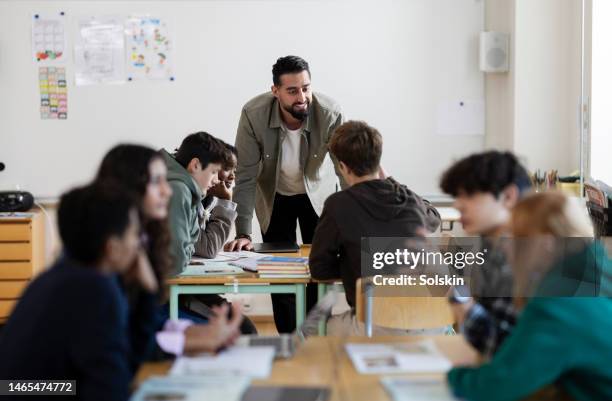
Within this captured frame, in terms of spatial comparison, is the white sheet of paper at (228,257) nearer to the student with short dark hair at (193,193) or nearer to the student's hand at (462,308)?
the student with short dark hair at (193,193)

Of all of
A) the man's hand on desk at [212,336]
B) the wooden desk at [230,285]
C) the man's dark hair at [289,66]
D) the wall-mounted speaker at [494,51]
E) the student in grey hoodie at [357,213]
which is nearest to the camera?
the man's hand on desk at [212,336]

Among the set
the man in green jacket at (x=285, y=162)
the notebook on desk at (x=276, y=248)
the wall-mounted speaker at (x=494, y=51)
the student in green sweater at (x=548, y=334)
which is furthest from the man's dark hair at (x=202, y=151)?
the wall-mounted speaker at (x=494, y=51)

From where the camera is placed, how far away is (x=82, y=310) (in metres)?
1.48

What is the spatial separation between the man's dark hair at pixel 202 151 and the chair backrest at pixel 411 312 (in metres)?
0.94

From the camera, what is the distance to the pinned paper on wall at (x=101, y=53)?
5.32 m

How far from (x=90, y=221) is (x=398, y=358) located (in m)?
0.75

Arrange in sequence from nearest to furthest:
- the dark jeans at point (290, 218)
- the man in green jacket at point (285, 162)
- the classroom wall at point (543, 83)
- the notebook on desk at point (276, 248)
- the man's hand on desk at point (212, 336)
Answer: the man's hand on desk at point (212, 336)
the notebook on desk at point (276, 248)
the man in green jacket at point (285, 162)
the dark jeans at point (290, 218)
the classroom wall at point (543, 83)

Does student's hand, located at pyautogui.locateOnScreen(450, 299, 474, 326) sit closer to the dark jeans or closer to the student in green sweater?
the student in green sweater

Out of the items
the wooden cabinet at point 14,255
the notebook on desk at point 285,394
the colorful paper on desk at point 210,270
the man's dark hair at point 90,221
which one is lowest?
the wooden cabinet at point 14,255

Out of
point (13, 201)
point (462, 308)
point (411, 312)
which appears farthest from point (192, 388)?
point (13, 201)

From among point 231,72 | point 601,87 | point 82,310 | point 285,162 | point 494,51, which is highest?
point 494,51

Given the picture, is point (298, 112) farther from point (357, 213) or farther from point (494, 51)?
point (494, 51)

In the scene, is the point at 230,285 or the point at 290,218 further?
the point at 290,218

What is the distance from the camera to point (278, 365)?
1746 mm
